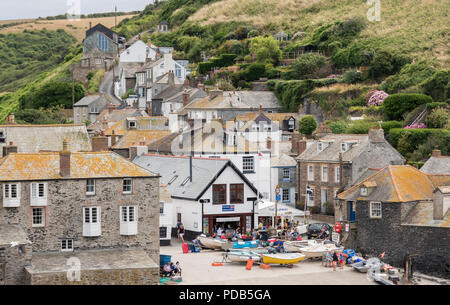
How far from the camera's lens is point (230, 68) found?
99625 millimetres

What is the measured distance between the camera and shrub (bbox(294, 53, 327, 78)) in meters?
89.2

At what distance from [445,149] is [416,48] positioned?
30.7m

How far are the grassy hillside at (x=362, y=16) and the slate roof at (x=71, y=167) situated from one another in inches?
1925

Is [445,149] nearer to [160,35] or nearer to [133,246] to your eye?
[133,246]

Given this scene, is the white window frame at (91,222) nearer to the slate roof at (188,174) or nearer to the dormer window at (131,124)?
Answer: the slate roof at (188,174)

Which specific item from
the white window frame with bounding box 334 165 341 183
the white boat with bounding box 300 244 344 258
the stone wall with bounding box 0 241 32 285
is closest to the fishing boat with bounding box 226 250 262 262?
the white boat with bounding box 300 244 344 258

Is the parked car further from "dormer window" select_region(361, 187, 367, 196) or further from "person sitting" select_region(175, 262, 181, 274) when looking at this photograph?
"person sitting" select_region(175, 262, 181, 274)

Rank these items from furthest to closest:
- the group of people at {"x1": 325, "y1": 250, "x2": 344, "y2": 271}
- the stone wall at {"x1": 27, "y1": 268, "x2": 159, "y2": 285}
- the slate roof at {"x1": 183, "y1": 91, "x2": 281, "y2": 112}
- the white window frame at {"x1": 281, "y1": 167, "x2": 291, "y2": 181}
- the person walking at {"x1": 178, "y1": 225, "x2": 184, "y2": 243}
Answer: the slate roof at {"x1": 183, "y1": 91, "x2": 281, "y2": 112} → the white window frame at {"x1": 281, "y1": 167, "x2": 291, "y2": 181} → the person walking at {"x1": 178, "y1": 225, "x2": 184, "y2": 243} → the group of people at {"x1": 325, "y1": 250, "x2": 344, "y2": 271} → the stone wall at {"x1": 27, "y1": 268, "x2": 159, "y2": 285}

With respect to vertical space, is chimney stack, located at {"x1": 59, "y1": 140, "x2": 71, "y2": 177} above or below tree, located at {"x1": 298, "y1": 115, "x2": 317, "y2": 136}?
below

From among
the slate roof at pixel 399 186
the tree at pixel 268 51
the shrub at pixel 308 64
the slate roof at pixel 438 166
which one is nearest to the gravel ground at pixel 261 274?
the slate roof at pixel 399 186

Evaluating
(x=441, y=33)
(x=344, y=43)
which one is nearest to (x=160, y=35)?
(x=344, y=43)

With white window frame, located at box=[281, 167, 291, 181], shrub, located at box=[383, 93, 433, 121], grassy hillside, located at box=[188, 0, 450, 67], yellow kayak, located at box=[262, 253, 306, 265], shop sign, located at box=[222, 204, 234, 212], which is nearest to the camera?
yellow kayak, located at box=[262, 253, 306, 265]

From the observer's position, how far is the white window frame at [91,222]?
1405 inches

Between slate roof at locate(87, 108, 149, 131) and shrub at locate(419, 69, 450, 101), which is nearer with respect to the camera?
shrub at locate(419, 69, 450, 101)
